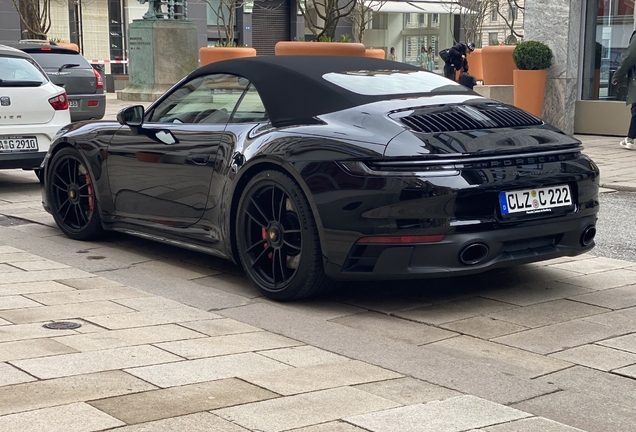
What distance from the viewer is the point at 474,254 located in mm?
4965

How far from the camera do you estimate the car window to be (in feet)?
52.5

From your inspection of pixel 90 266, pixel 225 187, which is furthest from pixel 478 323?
pixel 90 266

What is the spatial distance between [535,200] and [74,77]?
12340 mm

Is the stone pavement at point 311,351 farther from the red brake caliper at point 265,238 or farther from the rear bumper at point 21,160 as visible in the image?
the rear bumper at point 21,160

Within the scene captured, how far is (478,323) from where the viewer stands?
16.1 feet

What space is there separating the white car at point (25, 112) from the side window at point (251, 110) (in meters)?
4.47

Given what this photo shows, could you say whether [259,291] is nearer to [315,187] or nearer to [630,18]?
[315,187]

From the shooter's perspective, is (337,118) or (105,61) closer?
(337,118)

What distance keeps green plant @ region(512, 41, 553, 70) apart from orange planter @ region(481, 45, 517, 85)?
1965mm

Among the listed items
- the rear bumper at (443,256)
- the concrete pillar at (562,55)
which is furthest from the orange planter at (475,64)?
the rear bumper at (443,256)

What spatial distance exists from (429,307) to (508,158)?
887mm

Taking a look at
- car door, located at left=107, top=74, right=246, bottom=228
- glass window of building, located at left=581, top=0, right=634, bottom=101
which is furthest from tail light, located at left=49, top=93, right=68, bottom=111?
glass window of building, located at left=581, top=0, right=634, bottom=101

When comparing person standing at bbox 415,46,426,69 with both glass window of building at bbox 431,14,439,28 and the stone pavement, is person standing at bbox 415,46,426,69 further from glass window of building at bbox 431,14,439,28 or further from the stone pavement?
the stone pavement

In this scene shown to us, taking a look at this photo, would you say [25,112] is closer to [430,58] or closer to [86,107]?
[86,107]
